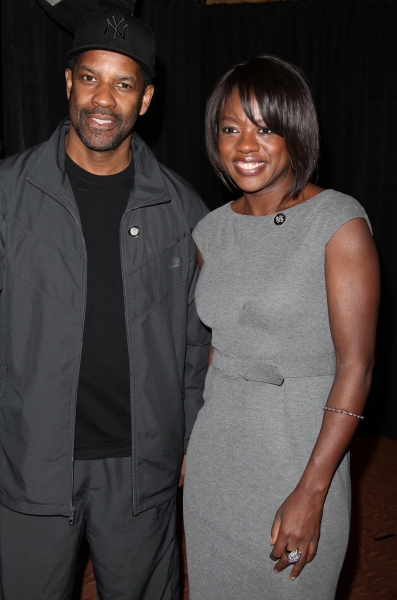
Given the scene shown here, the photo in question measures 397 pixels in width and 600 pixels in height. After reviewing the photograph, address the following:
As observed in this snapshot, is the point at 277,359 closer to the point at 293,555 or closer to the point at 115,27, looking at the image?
the point at 293,555

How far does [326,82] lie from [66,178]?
256 cm

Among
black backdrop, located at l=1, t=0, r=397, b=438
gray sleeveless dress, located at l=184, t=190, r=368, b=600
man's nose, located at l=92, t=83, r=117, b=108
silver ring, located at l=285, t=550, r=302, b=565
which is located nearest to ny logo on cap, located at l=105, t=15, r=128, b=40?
man's nose, located at l=92, t=83, r=117, b=108

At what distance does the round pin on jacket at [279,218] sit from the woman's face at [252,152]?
2.8 inches

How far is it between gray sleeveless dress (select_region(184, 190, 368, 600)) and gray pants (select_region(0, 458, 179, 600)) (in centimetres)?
29

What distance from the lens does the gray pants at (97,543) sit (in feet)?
5.88

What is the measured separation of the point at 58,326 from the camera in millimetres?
1721

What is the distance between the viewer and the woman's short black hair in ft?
4.94

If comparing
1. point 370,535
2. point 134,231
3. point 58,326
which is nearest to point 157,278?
point 134,231

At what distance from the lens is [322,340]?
1.44m

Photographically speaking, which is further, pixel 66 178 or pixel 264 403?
pixel 66 178

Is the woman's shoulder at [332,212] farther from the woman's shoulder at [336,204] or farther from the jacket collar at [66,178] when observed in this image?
the jacket collar at [66,178]

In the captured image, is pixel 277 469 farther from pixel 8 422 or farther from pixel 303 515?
pixel 8 422

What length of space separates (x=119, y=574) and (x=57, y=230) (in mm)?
949

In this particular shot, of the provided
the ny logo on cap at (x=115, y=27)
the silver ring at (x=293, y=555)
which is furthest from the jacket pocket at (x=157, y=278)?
the silver ring at (x=293, y=555)
